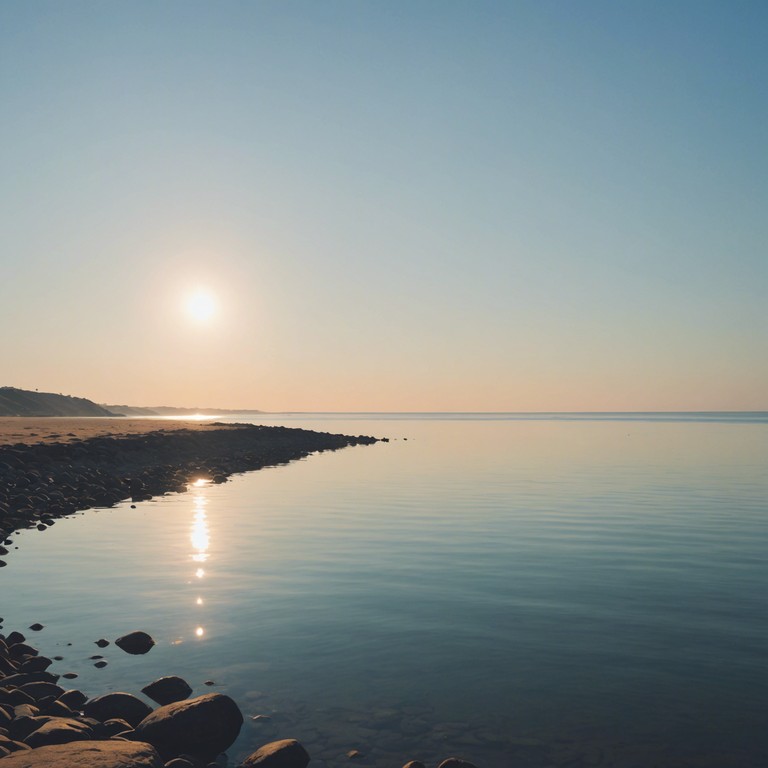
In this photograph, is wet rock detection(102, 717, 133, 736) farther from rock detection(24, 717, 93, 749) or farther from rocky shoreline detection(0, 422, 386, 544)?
rocky shoreline detection(0, 422, 386, 544)

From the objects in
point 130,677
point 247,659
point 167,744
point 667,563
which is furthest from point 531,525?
point 167,744

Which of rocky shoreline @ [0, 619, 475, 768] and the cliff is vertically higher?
the cliff

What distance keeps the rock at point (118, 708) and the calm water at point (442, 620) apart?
49.4 inches

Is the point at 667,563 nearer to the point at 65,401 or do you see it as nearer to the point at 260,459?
the point at 260,459

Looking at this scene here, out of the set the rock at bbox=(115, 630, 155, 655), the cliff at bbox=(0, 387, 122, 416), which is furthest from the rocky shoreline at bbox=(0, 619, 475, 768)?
the cliff at bbox=(0, 387, 122, 416)

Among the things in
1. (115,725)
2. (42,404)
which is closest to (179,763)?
(115,725)

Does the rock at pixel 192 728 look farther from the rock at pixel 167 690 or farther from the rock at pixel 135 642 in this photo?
the rock at pixel 135 642

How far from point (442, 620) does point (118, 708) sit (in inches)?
266

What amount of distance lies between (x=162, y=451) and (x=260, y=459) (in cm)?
975

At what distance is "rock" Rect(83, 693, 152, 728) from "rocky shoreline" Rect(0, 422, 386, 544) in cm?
1380

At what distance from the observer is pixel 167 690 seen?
33.8ft

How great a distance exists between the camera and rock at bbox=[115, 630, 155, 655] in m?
12.5

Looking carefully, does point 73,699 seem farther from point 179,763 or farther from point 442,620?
point 442,620

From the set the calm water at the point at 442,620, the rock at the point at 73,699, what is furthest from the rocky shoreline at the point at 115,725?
the calm water at the point at 442,620
